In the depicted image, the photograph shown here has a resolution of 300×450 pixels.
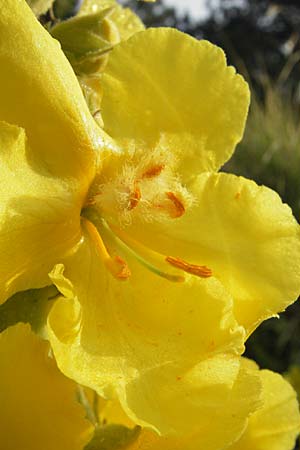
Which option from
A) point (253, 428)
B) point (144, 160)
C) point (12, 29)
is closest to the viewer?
point (12, 29)

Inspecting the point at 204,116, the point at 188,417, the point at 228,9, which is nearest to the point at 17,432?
the point at 188,417

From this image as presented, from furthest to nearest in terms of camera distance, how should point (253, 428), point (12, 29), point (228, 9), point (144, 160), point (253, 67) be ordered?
point (228, 9) → point (253, 67) → point (253, 428) → point (144, 160) → point (12, 29)

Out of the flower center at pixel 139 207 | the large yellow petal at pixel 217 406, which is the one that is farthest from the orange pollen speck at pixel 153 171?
the large yellow petal at pixel 217 406

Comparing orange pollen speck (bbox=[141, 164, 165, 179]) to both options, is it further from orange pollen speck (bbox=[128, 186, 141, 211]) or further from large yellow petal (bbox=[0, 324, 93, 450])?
large yellow petal (bbox=[0, 324, 93, 450])

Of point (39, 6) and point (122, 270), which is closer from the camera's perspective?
point (122, 270)

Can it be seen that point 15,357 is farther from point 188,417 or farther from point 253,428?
point 253,428

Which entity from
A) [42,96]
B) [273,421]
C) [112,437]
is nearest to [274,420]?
[273,421]

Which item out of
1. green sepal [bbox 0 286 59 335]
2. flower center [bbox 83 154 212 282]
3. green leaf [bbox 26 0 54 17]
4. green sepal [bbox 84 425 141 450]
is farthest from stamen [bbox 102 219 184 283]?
green leaf [bbox 26 0 54 17]

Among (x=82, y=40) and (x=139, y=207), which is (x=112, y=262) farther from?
(x=82, y=40)
